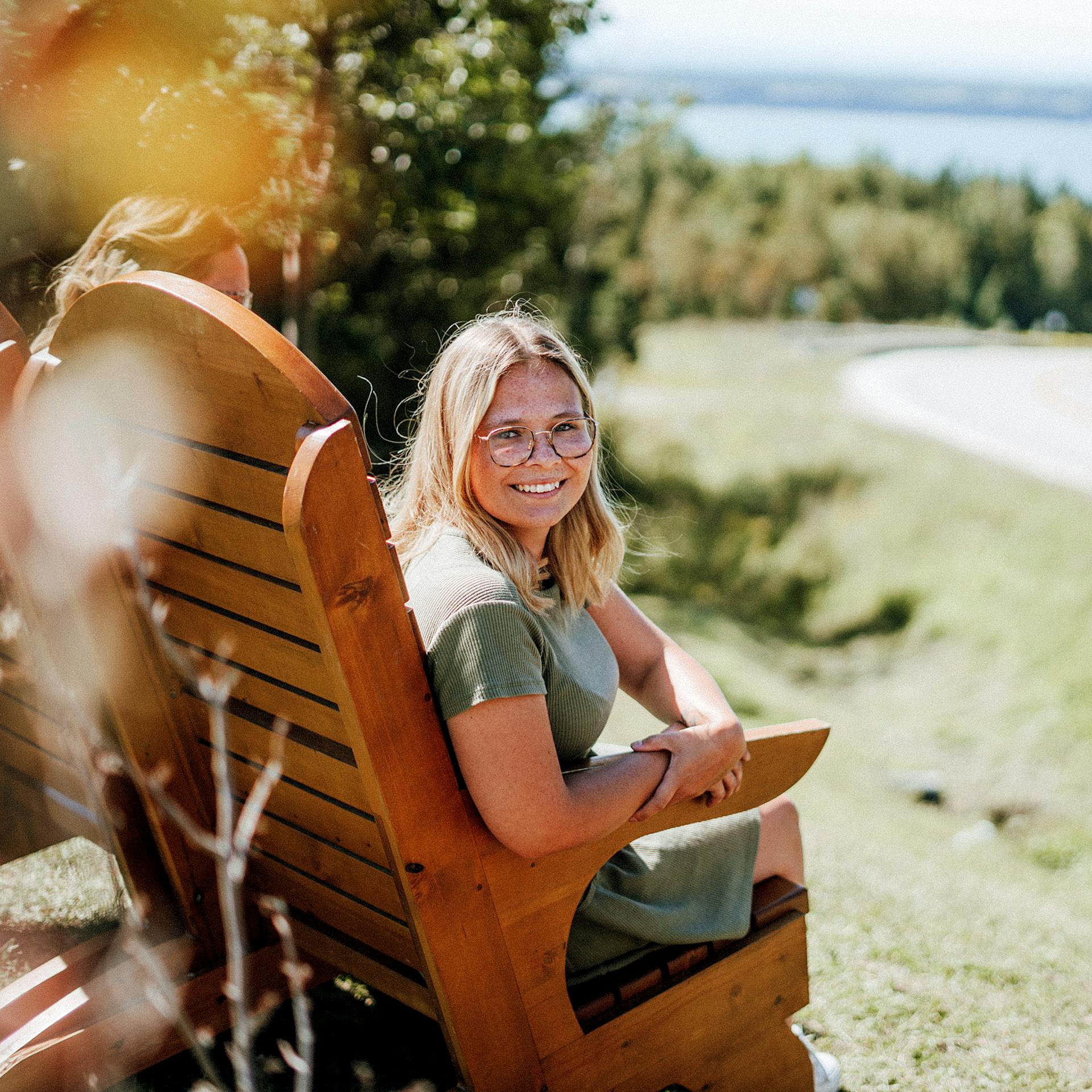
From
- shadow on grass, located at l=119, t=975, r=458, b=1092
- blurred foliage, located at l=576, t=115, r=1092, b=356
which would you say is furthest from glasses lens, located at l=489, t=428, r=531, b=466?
blurred foliage, located at l=576, t=115, r=1092, b=356

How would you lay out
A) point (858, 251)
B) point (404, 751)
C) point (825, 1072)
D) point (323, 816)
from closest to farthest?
point (404, 751) → point (323, 816) → point (825, 1072) → point (858, 251)

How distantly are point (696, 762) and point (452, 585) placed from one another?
541mm

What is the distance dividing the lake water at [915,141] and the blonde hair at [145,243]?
48273mm

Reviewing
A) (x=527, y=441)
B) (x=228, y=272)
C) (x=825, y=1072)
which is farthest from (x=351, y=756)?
(x=228, y=272)

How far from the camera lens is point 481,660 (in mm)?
1474

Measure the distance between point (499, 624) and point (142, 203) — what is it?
1.67 metres

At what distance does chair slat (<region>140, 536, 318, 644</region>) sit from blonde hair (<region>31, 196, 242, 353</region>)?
40.5 inches

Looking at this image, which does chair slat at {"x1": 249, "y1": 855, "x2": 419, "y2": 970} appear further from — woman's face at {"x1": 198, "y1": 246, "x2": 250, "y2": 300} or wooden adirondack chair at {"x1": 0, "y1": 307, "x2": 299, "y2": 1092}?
woman's face at {"x1": 198, "y1": 246, "x2": 250, "y2": 300}

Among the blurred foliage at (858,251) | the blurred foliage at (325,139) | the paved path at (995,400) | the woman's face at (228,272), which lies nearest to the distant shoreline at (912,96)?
the blurred foliage at (858,251)

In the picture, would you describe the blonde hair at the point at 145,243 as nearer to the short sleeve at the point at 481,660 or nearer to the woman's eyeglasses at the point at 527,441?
the woman's eyeglasses at the point at 527,441

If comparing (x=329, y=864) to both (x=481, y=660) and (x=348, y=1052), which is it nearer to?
(x=481, y=660)

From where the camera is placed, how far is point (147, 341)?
142 centimetres

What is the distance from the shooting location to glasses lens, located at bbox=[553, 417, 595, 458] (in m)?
1.85

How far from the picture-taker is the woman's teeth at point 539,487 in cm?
185
